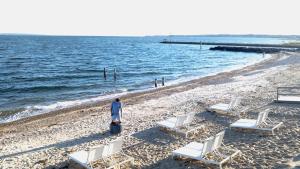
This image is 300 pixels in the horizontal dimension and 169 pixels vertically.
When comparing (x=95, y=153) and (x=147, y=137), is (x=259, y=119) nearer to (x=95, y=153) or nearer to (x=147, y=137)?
(x=147, y=137)

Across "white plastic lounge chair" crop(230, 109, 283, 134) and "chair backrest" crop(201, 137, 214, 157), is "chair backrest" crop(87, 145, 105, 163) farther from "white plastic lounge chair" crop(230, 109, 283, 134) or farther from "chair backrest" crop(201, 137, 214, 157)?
"white plastic lounge chair" crop(230, 109, 283, 134)

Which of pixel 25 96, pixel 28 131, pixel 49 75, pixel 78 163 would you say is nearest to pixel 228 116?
pixel 78 163

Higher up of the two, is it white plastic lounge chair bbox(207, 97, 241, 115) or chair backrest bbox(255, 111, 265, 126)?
chair backrest bbox(255, 111, 265, 126)

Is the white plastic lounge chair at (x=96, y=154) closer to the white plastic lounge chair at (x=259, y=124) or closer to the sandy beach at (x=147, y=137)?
the sandy beach at (x=147, y=137)

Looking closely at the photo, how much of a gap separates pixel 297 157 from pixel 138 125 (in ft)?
20.8

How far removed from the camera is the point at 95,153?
28.6ft

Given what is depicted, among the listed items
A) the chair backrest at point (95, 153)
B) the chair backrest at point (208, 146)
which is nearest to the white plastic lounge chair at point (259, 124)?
the chair backrest at point (208, 146)

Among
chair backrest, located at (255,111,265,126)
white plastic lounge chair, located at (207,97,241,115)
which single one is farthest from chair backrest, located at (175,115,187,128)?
white plastic lounge chair, located at (207,97,241,115)

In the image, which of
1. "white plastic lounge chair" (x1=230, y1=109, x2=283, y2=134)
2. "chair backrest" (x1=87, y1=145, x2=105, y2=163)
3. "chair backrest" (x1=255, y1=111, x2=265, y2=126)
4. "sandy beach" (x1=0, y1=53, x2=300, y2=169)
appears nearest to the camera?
"chair backrest" (x1=87, y1=145, x2=105, y2=163)

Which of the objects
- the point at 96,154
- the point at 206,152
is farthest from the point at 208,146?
the point at 96,154

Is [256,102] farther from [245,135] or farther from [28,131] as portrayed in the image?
[28,131]

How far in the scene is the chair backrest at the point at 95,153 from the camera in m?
8.61

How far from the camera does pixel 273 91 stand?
20.3 m

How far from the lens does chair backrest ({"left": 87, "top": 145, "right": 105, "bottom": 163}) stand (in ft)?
28.2
